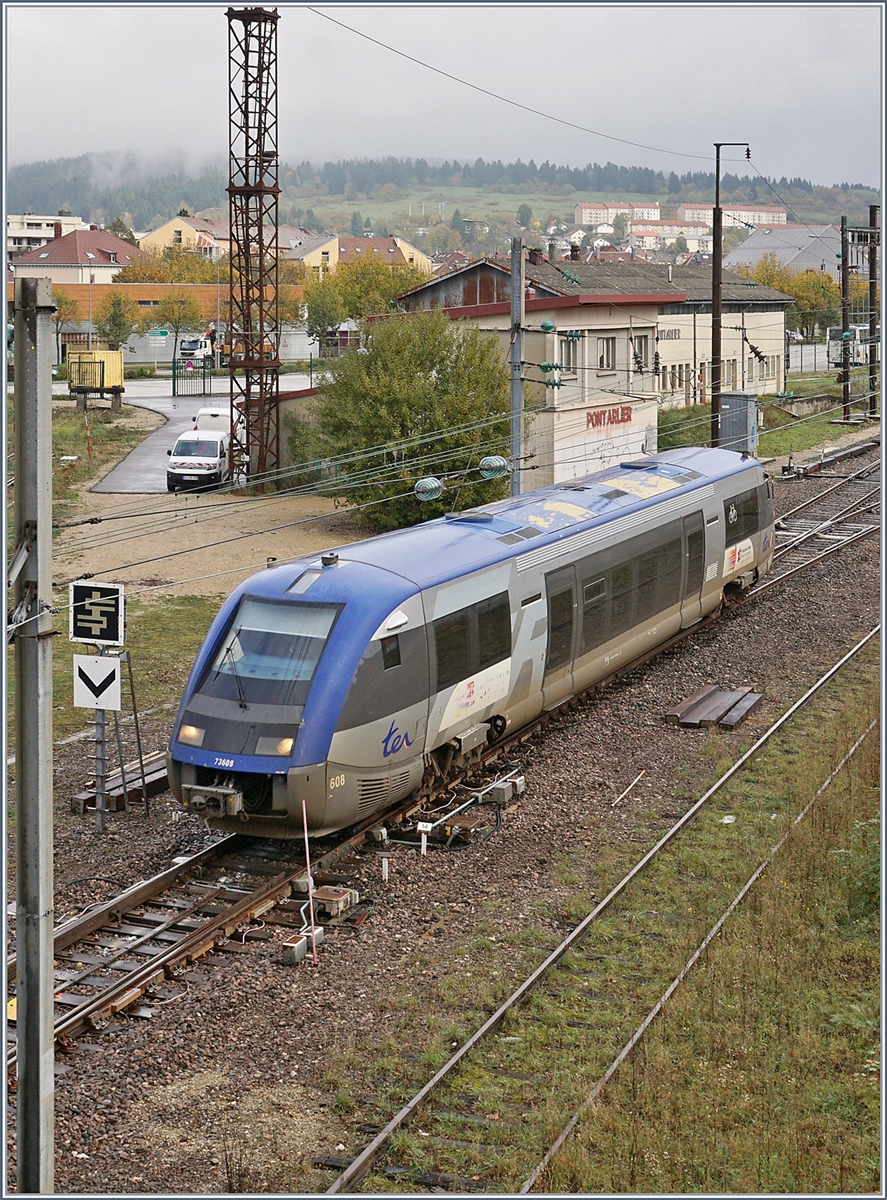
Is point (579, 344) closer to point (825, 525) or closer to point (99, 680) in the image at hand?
point (825, 525)

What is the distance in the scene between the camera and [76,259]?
9556cm

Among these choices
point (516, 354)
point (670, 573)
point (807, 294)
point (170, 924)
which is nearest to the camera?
point (170, 924)

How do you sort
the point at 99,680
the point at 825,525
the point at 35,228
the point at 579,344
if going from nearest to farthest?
the point at 99,680 < the point at 825,525 < the point at 579,344 < the point at 35,228

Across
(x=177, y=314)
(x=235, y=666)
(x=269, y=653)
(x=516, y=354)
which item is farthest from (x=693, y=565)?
(x=177, y=314)

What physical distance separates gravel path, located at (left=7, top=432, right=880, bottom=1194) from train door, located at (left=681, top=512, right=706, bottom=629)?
0.74 meters

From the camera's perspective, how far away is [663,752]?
17.4 m

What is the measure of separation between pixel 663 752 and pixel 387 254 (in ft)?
454

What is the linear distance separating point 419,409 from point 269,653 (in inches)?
744

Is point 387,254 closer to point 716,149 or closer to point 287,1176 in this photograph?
point 716,149

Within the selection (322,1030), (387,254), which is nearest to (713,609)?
(322,1030)

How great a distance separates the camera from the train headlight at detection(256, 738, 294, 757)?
12828 millimetres

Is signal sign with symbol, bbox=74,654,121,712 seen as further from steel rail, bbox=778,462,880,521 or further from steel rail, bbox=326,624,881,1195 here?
steel rail, bbox=778,462,880,521

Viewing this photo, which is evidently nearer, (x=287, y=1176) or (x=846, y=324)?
(x=287, y=1176)

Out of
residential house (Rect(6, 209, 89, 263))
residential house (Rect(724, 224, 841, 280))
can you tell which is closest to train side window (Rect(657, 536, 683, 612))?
residential house (Rect(724, 224, 841, 280))
